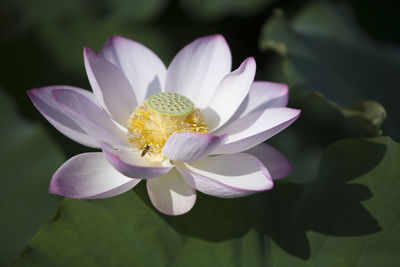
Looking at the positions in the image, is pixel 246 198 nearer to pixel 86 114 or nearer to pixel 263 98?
pixel 263 98

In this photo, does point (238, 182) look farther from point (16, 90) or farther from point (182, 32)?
point (182, 32)

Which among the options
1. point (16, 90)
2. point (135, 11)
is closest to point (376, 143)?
point (16, 90)

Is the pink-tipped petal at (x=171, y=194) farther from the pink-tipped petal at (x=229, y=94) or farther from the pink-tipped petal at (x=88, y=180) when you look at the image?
the pink-tipped petal at (x=229, y=94)

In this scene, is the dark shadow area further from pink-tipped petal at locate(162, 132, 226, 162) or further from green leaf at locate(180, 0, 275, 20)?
green leaf at locate(180, 0, 275, 20)

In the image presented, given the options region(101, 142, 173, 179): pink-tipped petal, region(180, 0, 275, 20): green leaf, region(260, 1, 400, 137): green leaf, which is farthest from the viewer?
region(180, 0, 275, 20): green leaf

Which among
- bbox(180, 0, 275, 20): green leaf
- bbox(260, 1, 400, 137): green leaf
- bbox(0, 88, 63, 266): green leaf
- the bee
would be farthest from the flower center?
bbox(180, 0, 275, 20): green leaf

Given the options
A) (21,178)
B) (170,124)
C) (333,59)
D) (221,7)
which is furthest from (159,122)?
(221,7)

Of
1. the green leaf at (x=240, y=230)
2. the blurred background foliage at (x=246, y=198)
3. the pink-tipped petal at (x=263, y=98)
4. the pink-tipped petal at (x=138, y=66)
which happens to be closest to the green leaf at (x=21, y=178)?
the blurred background foliage at (x=246, y=198)
